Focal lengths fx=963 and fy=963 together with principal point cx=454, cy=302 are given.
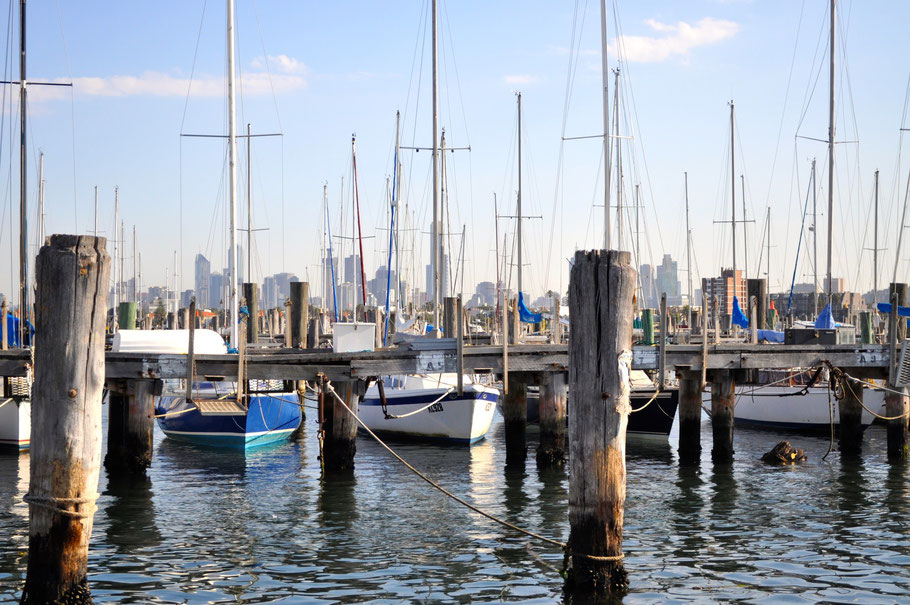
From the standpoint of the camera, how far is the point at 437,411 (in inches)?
1163

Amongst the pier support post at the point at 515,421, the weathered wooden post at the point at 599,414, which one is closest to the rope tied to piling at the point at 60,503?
the weathered wooden post at the point at 599,414

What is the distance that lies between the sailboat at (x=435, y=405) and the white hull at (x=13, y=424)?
10.2 metres

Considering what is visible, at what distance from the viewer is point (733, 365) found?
2269 cm

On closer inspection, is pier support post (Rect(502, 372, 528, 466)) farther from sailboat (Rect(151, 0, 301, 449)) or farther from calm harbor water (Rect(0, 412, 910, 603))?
sailboat (Rect(151, 0, 301, 449))

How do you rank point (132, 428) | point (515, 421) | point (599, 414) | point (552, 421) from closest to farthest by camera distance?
point (599, 414) < point (132, 428) < point (552, 421) < point (515, 421)

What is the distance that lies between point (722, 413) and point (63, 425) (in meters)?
17.4

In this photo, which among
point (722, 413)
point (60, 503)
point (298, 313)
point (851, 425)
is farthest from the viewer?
point (298, 313)

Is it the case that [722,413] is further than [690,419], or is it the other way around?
[690,419]

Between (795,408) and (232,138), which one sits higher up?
(232,138)

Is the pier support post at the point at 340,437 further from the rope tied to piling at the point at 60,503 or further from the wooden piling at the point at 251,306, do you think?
the wooden piling at the point at 251,306

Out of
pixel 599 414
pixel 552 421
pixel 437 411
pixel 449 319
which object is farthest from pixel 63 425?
pixel 449 319

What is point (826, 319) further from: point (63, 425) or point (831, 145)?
point (63, 425)

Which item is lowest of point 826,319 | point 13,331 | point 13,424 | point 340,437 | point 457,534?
point 457,534

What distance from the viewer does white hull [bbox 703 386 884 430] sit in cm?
3188
